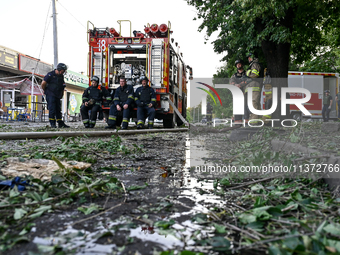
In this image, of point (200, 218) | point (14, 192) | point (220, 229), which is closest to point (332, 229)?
point (220, 229)

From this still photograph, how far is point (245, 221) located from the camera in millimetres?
1618

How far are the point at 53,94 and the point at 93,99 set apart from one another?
1.40 meters

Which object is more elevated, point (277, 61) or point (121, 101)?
point (277, 61)

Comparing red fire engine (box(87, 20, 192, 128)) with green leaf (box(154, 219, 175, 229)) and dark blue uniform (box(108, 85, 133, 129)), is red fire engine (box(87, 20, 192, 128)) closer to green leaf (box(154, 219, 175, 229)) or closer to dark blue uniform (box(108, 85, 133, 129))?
dark blue uniform (box(108, 85, 133, 129))

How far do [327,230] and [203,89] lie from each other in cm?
530

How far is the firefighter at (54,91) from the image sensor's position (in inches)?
384

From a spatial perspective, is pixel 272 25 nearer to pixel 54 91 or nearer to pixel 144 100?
pixel 144 100

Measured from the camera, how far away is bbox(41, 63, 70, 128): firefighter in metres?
9.75

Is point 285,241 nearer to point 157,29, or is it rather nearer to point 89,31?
point 157,29

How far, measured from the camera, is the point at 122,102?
1059 cm

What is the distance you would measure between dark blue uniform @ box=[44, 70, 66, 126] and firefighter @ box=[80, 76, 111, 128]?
96 cm

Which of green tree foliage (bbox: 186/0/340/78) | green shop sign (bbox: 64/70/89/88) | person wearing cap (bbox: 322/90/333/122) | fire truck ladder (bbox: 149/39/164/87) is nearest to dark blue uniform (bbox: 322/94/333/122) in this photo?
person wearing cap (bbox: 322/90/333/122)

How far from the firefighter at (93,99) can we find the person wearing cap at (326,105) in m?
12.4

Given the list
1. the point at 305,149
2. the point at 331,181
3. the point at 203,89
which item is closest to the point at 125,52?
the point at 203,89
